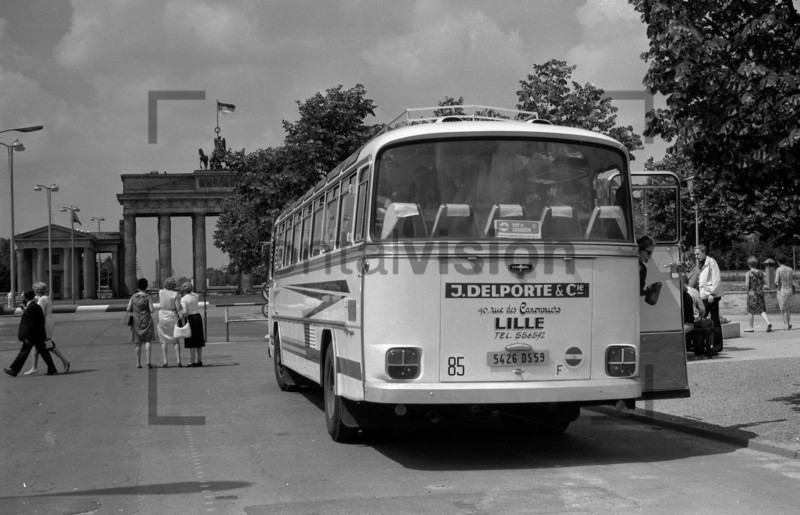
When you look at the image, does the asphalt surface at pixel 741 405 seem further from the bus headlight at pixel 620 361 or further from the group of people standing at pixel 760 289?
the group of people standing at pixel 760 289

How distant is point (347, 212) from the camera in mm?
9977

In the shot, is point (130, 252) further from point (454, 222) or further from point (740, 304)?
point (454, 222)

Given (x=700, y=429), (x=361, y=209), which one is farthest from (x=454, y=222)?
(x=700, y=429)

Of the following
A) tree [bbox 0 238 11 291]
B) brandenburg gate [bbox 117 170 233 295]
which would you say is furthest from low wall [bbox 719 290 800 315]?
tree [bbox 0 238 11 291]

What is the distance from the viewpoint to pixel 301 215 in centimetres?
1409

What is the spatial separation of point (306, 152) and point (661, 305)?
22042 millimetres

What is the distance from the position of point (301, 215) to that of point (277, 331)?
2998 mm

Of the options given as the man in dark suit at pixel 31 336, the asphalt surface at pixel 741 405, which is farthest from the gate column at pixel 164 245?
the asphalt surface at pixel 741 405

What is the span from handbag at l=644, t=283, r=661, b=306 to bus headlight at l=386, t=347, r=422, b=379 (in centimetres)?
258

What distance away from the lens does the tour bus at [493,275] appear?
8.54 meters

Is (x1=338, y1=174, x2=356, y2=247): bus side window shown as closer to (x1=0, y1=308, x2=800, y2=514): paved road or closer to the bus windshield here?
the bus windshield

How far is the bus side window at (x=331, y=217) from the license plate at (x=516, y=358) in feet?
8.67

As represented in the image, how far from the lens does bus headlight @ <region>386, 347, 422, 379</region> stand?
27.8ft

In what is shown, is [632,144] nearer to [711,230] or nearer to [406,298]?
[406,298]
